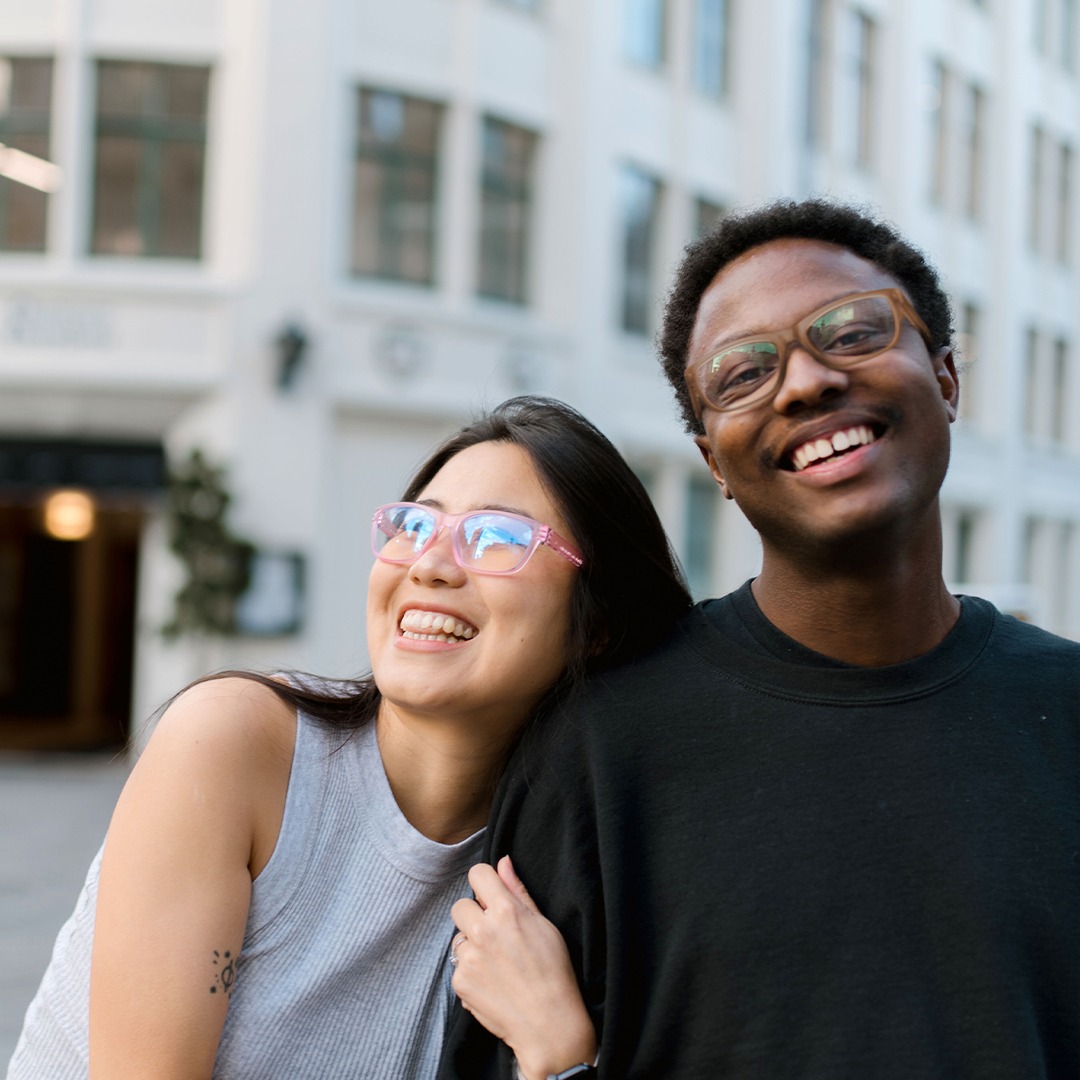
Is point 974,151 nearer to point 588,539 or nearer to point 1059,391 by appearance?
point 1059,391

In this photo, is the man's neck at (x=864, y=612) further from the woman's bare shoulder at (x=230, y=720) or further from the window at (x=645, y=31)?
the window at (x=645, y=31)

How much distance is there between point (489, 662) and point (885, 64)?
72.7 ft

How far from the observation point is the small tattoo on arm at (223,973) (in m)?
2.09

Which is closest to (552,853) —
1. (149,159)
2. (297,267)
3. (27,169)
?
(297,267)

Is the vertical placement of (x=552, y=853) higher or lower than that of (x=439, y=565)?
lower

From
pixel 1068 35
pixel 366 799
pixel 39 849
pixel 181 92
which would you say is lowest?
pixel 39 849

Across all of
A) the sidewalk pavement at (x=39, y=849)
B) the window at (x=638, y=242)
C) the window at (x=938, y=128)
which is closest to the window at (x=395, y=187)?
the window at (x=638, y=242)

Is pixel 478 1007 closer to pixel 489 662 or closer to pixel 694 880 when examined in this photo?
pixel 694 880

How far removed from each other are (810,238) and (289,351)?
12.3 meters

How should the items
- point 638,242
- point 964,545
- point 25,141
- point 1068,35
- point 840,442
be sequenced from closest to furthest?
1. point 840,442
2. point 25,141
3. point 638,242
4. point 964,545
5. point 1068,35

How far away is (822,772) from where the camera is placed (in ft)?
5.87

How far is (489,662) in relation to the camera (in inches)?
88.2

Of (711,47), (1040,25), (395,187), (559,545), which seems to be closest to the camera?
(559,545)

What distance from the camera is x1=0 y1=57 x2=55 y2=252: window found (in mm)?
14383
